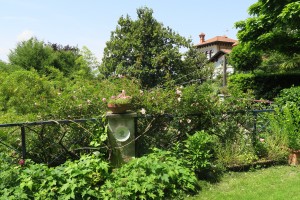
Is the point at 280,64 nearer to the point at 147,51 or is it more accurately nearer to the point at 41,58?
the point at 147,51

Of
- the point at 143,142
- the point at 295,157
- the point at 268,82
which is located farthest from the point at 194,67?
the point at 143,142

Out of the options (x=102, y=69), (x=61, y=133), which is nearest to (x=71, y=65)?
(x=102, y=69)

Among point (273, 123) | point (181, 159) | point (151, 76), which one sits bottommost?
point (181, 159)

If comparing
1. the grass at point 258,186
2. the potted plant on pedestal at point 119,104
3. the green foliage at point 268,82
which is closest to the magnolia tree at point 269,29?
the green foliage at point 268,82

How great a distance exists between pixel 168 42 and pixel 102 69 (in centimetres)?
429

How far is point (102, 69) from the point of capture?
16.8m

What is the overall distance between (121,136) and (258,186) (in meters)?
2.16

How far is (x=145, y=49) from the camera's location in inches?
637

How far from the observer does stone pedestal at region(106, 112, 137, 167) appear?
433 centimetres

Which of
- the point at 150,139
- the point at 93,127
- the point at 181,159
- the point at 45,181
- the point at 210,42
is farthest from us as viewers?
the point at 210,42

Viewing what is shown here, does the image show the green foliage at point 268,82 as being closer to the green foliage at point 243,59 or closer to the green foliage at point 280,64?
the green foliage at point 243,59

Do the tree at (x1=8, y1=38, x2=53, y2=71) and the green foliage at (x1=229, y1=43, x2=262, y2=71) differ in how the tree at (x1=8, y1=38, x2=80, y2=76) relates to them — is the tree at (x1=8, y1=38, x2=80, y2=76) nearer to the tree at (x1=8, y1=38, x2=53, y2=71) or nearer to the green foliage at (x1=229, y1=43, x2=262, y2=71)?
the tree at (x1=8, y1=38, x2=53, y2=71)

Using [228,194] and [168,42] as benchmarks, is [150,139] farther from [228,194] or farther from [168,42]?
[168,42]

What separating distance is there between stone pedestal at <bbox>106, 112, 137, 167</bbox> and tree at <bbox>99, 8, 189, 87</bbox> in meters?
11.1
